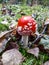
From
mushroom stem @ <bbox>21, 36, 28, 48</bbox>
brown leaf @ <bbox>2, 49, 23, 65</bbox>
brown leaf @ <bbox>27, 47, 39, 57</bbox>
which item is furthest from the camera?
mushroom stem @ <bbox>21, 36, 28, 48</bbox>

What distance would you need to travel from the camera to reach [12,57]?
1823 mm

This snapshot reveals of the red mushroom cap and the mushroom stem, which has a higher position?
the red mushroom cap

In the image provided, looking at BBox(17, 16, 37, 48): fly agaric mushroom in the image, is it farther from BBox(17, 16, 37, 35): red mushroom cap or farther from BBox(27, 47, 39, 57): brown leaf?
BBox(27, 47, 39, 57): brown leaf

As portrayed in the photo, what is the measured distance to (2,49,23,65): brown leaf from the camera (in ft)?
5.79

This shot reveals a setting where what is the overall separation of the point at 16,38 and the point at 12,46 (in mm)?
205

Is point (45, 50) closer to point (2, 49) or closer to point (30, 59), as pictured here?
point (30, 59)

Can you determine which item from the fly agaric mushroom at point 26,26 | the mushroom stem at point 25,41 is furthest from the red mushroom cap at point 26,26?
the mushroom stem at point 25,41

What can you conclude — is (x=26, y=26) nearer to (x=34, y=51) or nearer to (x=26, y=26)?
(x=26, y=26)

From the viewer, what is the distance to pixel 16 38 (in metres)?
2.25

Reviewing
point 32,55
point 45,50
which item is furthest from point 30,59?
point 45,50

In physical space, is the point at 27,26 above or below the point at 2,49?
above

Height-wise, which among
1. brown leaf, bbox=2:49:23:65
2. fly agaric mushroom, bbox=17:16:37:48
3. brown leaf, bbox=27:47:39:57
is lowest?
brown leaf, bbox=27:47:39:57

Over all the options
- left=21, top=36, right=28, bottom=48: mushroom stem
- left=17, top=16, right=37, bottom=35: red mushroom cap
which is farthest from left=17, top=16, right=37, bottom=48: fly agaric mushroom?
left=21, top=36, right=28, bottom=48: mushroom stem

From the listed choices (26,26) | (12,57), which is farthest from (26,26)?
(12,57)
